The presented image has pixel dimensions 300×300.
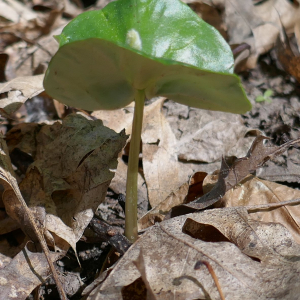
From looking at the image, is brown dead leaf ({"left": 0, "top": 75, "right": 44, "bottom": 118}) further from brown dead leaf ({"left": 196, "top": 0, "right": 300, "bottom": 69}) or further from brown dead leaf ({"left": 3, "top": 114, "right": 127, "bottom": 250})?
brown dead leaf ({"left": 196, "top": 0, "right": 300, "bottom": 69})

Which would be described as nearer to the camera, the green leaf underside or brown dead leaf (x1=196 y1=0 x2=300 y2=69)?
the green leaf underside

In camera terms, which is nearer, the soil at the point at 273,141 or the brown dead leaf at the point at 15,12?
the soil at the point at 273,141

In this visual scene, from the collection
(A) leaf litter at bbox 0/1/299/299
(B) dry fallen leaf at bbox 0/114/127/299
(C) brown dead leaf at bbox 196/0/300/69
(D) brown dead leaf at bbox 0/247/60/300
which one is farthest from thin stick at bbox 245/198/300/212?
(C) brown dead leaf at bbox 196/0/300/69

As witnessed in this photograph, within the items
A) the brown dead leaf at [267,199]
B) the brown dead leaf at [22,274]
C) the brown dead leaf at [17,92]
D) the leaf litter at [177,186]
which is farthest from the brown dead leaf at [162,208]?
the brown dead leaf at [17,92]

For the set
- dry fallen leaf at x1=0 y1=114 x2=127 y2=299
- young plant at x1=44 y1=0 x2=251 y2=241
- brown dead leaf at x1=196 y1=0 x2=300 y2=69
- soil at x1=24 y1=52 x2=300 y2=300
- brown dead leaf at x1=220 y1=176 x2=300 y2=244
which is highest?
young plant at x1=44 y1=0 x2=251 y2=241

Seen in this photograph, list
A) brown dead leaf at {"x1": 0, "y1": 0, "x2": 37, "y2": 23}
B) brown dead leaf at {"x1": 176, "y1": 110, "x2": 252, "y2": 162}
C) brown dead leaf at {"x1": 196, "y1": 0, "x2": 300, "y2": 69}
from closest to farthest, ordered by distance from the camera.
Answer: brown dead leaf at {"x1": 176, "y1": 110, "x2": 252, "y2": 162} → brown dead leaf at {"x1": 196, "y1": 0, "x2": 300, "y2": 69} → brown dead leaf at {"x1": 0, "y1": 0, "x2": 37, "y2": 23}

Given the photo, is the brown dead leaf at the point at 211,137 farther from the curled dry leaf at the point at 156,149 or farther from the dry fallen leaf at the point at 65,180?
the dry fallen leaf at the point at 65,180

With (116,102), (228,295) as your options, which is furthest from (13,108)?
(228,295)

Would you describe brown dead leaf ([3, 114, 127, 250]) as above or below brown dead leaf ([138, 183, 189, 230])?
above
